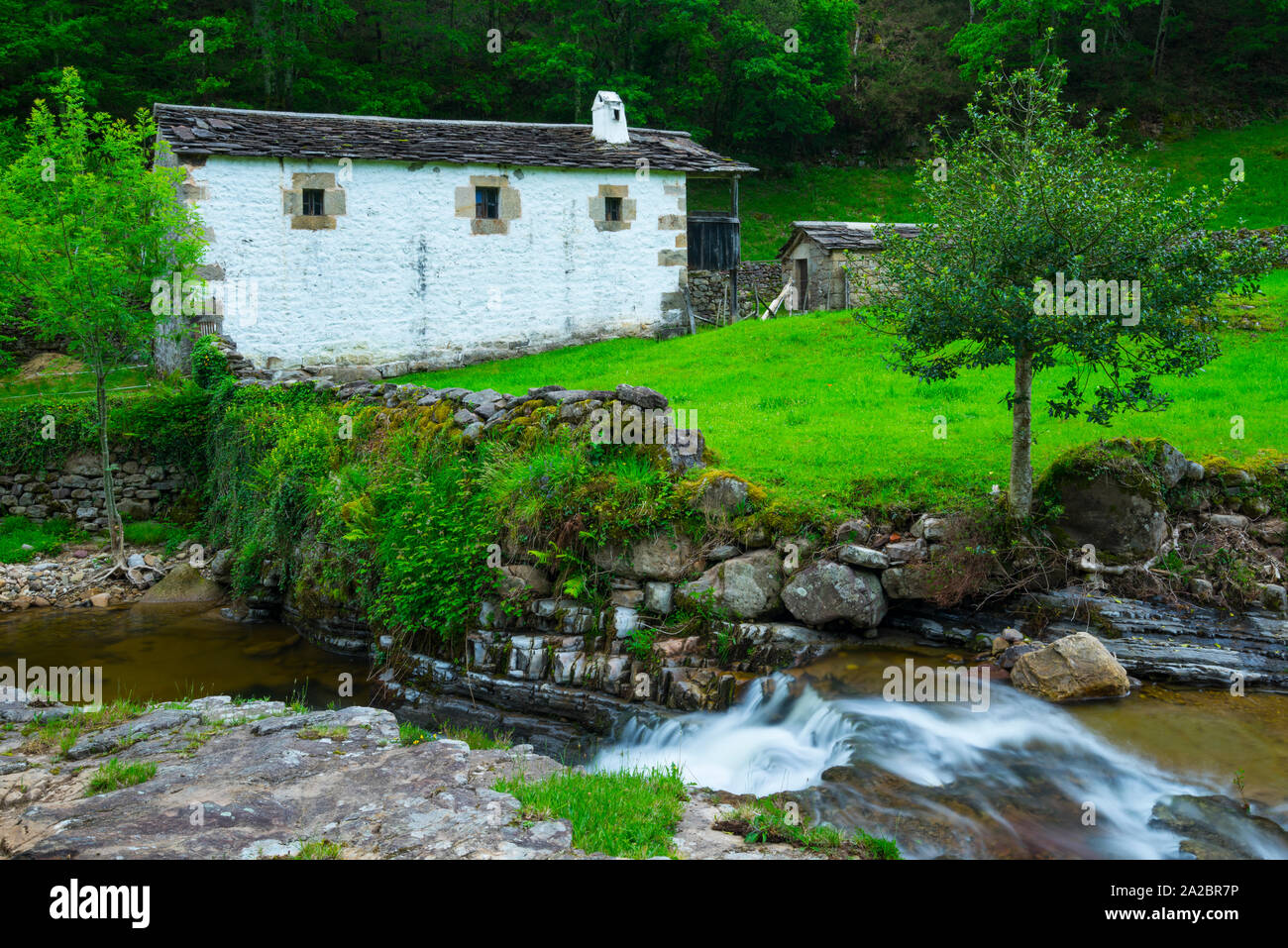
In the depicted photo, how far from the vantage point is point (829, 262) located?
947 inches

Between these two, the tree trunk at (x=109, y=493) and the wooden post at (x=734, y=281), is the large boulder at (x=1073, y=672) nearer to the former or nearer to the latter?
the tree trunk at (x=109, y=493)

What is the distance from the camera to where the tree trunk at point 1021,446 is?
8.66 meters

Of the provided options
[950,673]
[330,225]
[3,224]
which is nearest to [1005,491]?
[950,673]

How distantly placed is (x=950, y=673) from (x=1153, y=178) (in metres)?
5.03

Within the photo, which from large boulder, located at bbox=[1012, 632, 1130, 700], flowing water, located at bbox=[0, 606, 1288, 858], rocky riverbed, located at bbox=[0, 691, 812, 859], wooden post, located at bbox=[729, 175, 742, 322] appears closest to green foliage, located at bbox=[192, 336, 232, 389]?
rocky riverbed, located at bbox=[0, 691, 812, 859]

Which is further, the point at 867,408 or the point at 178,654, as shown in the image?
the point at 867,408

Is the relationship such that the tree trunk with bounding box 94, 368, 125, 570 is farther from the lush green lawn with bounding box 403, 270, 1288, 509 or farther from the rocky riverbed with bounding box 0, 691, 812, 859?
the rocky riverbed with bounding box 0, 691, 812, 859

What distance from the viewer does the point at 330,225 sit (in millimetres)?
20234

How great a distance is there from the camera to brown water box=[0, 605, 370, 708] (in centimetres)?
1043

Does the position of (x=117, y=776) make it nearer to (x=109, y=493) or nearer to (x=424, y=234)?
(x=109, y=493)

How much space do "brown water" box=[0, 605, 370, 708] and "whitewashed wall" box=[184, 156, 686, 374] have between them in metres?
7.68

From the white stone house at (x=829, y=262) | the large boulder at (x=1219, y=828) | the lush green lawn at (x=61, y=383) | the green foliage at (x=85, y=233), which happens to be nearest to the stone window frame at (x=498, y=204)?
the green foliage at (x=85, y=233)

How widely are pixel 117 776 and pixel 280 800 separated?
1.25 metres

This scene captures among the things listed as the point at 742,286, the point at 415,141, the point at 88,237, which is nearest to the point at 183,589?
the point at 88,237
